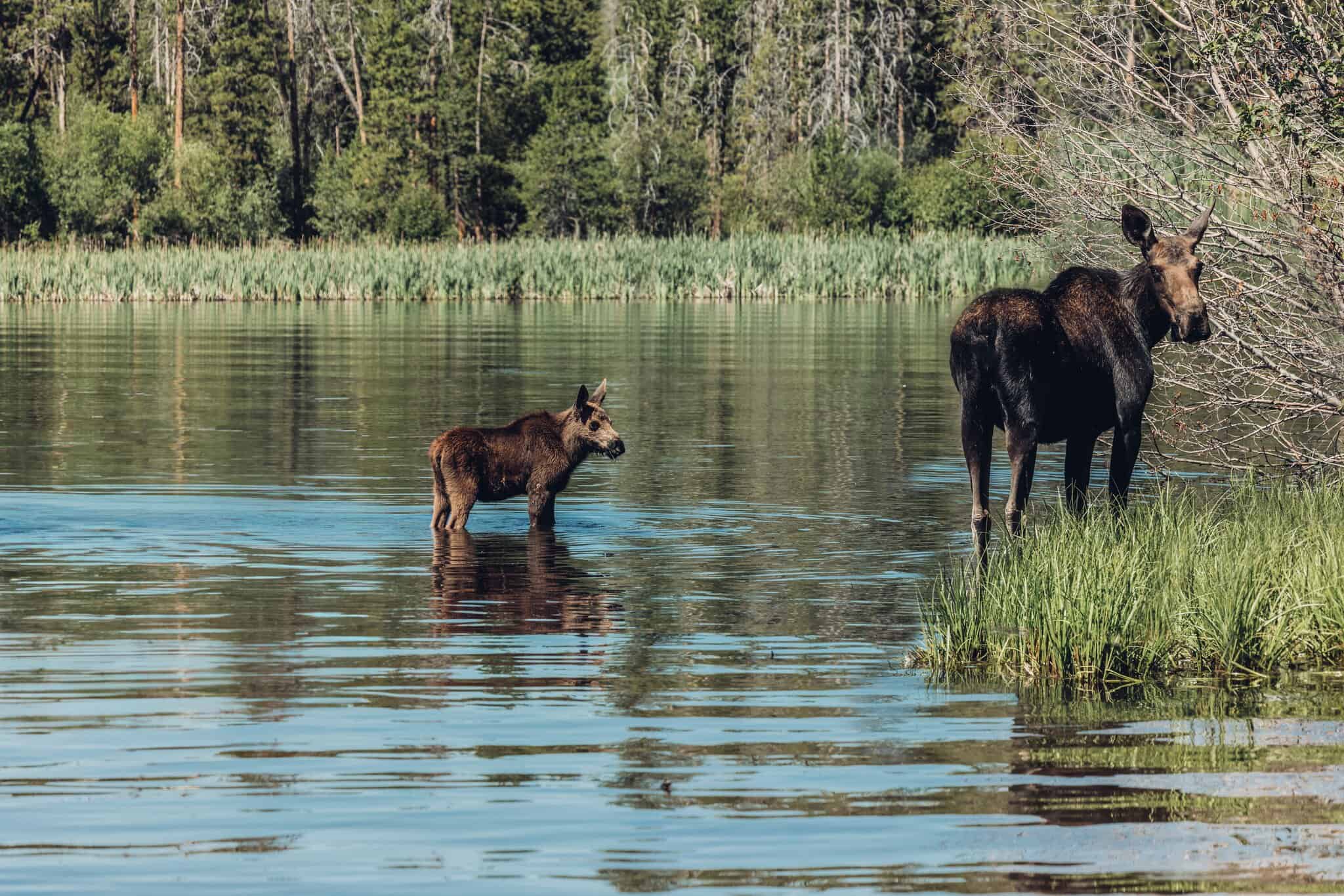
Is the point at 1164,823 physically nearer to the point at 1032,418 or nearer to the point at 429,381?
the point at 1032,418

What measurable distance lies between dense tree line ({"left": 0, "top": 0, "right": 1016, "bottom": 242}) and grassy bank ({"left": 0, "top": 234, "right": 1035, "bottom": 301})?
43.1ft

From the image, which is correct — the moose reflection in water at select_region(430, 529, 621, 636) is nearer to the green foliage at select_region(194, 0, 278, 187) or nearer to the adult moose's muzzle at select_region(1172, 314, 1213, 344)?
the adult moose's muzzle at select_region(1172, 314, 1213, 344)

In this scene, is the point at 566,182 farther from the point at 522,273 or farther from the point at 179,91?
the point at 522,273

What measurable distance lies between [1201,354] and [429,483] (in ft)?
23.1

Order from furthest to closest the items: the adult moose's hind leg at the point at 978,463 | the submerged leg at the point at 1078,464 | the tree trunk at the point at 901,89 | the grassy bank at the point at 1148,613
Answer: the tree trunk at the point at 901,89 → the submerged leg at the point at 1078,464 → the adult moose's hind leg at the point at 978,463 → the grassy bank at the point at 1148,613

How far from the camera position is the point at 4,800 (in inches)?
293

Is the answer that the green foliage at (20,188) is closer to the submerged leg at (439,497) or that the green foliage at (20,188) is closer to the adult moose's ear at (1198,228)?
the submerged leg at (439,497)

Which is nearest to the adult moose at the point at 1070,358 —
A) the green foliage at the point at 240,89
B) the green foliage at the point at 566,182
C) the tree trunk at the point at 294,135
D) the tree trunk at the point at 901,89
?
the green foliage at the point at 566,182

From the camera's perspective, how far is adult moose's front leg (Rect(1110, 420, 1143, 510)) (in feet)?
42.8

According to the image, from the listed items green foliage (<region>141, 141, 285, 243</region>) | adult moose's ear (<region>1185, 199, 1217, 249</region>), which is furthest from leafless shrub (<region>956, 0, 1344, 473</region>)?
green foliage (<region>141, 141, 285, 243</region>)

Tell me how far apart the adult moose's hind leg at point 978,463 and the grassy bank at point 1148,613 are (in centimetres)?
180

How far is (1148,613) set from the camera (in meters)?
10.1

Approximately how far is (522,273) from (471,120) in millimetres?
23176

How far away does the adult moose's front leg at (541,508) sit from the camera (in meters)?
16.2
